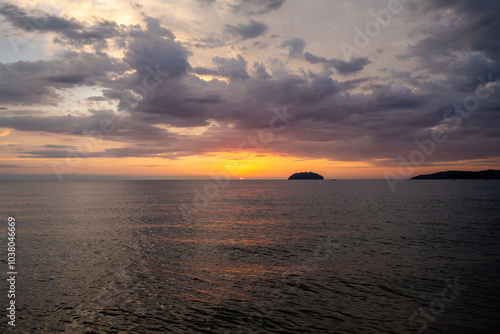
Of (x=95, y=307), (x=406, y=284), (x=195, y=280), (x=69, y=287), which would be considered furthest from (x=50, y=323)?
(x=406, y=284)

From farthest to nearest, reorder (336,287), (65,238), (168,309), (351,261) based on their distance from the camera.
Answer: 1. (65,238)
2. (351,261)
3. (336,287)
4. (168,309)

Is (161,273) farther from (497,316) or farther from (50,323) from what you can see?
(497,316)

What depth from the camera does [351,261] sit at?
106 ft

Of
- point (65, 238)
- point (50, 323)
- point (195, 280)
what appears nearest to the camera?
point (50, 323)

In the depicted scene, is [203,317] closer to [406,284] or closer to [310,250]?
[406,284]

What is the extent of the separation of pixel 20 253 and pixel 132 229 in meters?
19.8

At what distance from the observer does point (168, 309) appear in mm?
20625

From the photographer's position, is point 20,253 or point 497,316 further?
point 20,253

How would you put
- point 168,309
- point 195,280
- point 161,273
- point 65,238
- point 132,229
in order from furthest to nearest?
point 132,229 → point 65,238 → point 161,273 → point 195,280 → point 168,309

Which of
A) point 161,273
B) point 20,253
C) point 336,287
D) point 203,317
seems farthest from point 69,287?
point 336,287

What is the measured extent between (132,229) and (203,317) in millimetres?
39414

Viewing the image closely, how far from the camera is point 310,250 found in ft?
123

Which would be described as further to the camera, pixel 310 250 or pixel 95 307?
pixel 310 250

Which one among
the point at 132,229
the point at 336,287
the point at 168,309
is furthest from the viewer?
the point at 132,229
